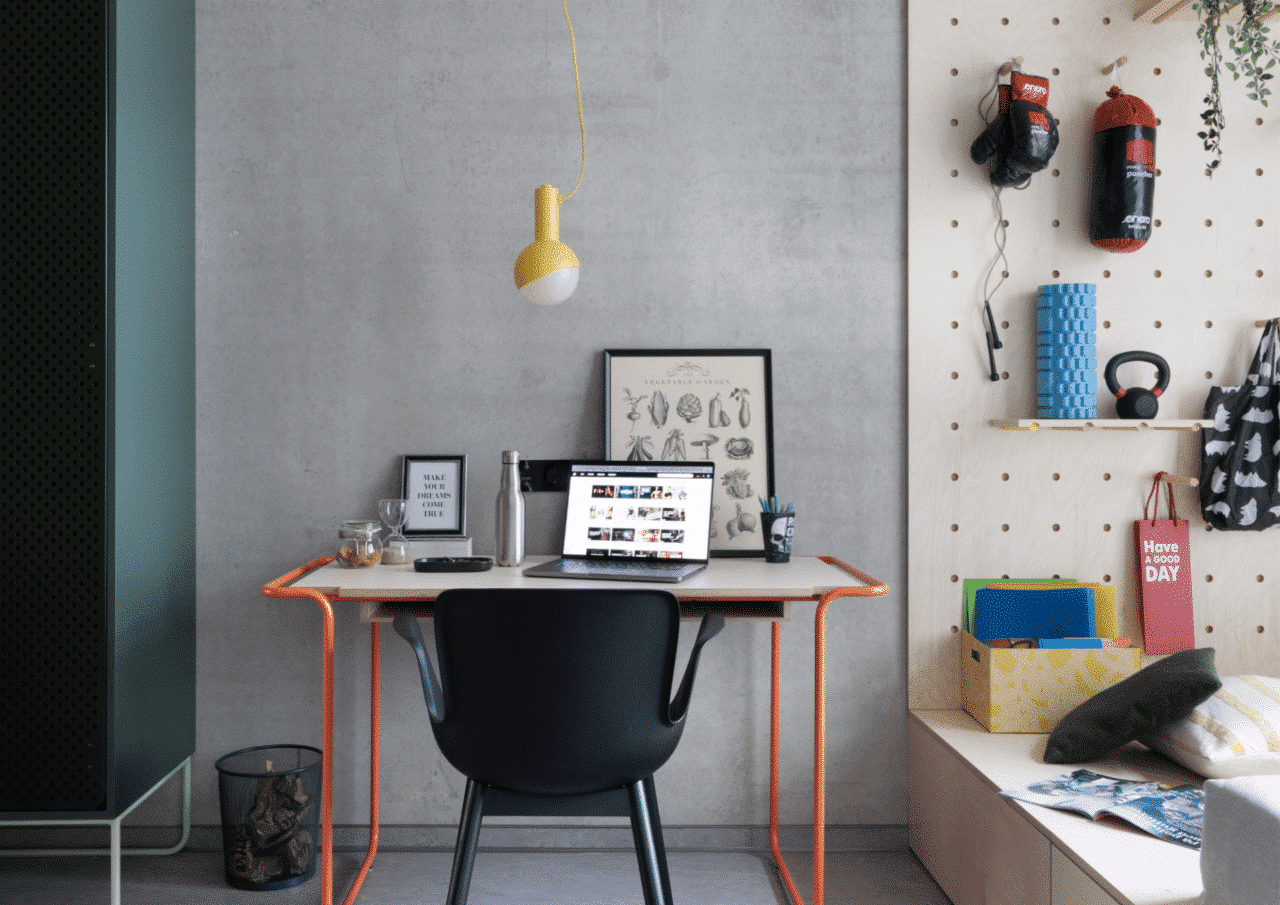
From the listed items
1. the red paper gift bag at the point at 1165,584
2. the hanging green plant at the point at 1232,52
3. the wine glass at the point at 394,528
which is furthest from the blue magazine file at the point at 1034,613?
the wine glass at the point at 394,528

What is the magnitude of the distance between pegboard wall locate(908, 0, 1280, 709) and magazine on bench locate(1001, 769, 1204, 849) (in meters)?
0.62

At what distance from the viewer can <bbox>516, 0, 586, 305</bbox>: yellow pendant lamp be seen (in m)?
2.09

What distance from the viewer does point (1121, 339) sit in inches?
95.0

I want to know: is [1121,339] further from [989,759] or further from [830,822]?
[830,822]

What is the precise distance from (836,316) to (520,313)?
91cm

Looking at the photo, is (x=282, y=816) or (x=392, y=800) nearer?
(x=282, y=816)

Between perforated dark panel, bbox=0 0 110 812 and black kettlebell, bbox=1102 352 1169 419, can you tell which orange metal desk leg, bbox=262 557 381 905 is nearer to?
perforated dark panel, bbox=0 0 110 812

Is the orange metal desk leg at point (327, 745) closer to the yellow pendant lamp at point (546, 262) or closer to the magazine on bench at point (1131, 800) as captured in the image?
the yellow pendant lamp at point (546, 262)

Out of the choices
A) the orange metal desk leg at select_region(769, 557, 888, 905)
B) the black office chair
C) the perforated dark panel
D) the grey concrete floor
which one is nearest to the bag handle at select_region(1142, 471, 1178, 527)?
A: the orange metal desk leg at select_region(769, 557, 888, 905)

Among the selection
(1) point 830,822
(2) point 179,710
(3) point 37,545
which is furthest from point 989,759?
(3) point 37,545

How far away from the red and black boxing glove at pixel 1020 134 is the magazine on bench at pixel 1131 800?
1.54m

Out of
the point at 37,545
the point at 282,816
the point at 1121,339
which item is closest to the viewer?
the point at 37,545

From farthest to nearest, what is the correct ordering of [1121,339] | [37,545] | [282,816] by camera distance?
[1121,339] → [282,816] → [37,545]

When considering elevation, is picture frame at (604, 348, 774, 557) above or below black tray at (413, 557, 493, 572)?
above
